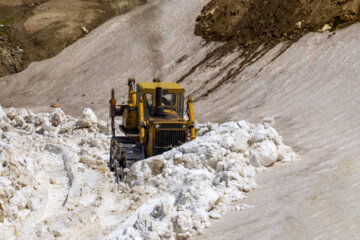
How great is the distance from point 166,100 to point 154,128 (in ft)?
3.47

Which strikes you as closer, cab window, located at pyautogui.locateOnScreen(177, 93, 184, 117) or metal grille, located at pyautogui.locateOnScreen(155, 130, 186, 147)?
metal grille, located at pyautogui.locateOnScreen(155, 130, 186, 147)

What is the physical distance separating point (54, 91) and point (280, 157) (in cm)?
2037

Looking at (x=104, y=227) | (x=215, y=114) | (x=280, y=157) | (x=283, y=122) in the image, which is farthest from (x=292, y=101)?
(x=104, y=227)

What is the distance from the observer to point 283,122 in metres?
15.4

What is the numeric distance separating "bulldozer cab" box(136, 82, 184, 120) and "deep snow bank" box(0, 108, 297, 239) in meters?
1.53

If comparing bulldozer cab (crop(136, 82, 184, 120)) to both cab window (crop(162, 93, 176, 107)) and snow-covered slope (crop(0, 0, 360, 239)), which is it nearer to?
cab window (crop(162, 93, 176, 107))

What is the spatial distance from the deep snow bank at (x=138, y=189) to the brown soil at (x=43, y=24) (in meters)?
21.0

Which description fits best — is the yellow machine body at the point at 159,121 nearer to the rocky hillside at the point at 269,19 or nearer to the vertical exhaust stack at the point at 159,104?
the vertical exhaust stack at the point at 159,104

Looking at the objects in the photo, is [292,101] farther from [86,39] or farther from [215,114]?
[86,39]

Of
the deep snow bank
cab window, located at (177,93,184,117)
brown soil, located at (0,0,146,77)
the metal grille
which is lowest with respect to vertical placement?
the deep snow bank

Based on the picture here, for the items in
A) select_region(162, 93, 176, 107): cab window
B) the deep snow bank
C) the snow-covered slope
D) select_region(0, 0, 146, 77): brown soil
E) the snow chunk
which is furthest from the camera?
select_region(0, 0, 146, 77): brown soil

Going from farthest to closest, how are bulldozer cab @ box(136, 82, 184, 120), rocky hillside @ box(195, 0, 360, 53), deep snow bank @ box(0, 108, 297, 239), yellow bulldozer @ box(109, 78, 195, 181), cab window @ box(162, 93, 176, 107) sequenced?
1. rocky hillside @ box(195, 0, 360, 53)
2. cab window @ box(162, 93, 176, 107)
3. bulldozer cab @ box(136, 82, 184, 120)
4. yellow bulldozer @ box(109, 78, 195, 181)
5. deep snow bank @ box(0, 108, 297, 239)

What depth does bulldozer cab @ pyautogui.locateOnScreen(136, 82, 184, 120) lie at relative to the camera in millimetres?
12008

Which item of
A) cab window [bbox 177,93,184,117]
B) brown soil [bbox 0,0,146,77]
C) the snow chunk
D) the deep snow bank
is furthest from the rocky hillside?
the deep snow bank
